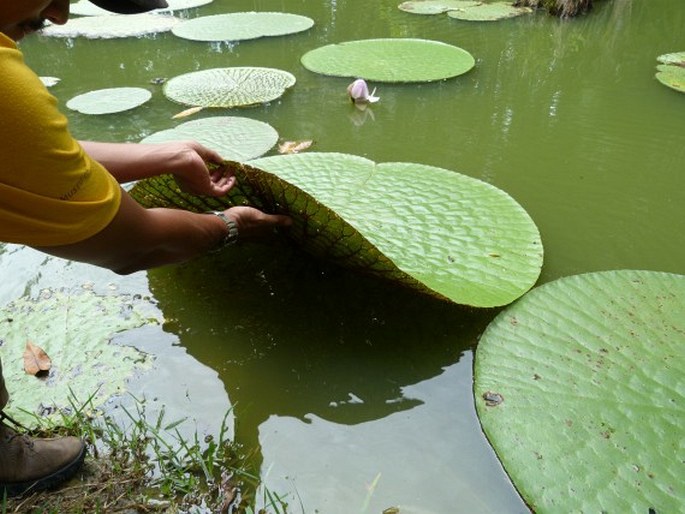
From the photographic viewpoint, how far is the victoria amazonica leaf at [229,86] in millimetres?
2518

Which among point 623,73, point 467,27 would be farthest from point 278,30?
point 623,73

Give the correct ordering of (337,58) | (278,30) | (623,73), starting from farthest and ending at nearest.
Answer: (278,30) → (337,58) → (623,73)

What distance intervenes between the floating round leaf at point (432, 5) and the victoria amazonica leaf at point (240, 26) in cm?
85

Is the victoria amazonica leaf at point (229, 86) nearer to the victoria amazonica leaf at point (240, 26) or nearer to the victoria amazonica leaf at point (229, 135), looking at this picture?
the victoria amazonica leaf at point (229, 135)

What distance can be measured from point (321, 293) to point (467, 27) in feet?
9.87

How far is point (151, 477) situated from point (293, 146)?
142 cm

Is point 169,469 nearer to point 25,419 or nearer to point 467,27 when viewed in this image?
point 25,419

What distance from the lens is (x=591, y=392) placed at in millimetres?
1008

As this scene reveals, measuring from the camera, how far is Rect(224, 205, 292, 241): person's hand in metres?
1.24

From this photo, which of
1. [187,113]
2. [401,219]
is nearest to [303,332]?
[401,219]

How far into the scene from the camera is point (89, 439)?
1054 mm

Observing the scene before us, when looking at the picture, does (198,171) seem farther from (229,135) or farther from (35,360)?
(229,135)

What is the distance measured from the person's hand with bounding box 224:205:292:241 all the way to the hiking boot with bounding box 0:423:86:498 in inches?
21.8

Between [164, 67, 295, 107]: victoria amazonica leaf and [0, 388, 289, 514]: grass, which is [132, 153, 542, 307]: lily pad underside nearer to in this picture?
[0, 388, 289, 514]: grass
